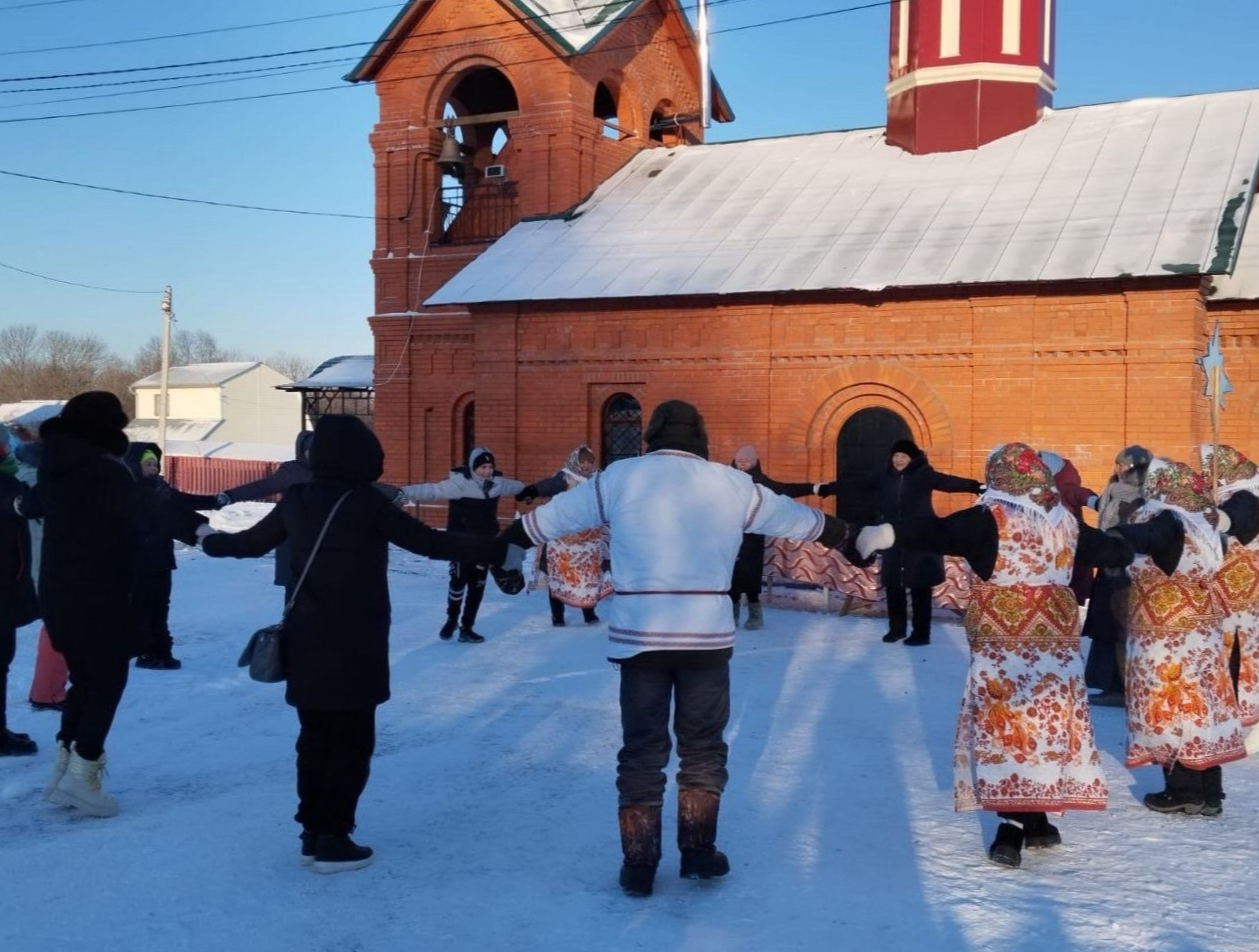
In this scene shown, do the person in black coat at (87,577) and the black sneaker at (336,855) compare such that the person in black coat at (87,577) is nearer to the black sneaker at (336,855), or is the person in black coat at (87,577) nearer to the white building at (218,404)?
the black sneaker at (336,855)

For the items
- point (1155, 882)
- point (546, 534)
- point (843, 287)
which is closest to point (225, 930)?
point (546, 534)

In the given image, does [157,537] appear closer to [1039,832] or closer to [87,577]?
[87,577]

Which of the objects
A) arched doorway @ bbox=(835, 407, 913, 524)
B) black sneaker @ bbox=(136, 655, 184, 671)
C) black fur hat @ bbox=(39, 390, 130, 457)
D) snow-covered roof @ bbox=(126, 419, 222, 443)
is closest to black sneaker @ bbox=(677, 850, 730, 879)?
black fur hat @ bbox=(39, 390, 130, 457)

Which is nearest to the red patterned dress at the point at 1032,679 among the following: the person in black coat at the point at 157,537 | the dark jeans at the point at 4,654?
the person in black coat at the point at 157,537

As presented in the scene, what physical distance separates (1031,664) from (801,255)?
11.7m

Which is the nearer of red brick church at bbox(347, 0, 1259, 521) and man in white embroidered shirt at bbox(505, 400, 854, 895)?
man in white embroidered shirt at bbox(505, 400, 854, 895)

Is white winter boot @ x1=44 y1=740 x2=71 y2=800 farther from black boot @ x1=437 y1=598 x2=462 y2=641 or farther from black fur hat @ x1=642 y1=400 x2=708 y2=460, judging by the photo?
black boot @ x1=437 y1=598 x2=462 y2=641

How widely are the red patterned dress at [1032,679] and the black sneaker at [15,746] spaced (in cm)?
503

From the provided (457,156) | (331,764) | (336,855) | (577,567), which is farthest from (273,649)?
(457,156)

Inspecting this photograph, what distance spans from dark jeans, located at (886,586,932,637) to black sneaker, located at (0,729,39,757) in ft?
23.9

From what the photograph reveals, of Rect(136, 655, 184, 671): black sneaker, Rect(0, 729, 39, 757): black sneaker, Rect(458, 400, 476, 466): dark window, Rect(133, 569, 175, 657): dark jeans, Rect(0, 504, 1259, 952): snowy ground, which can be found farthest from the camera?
Rect(458, 400, 476, 466): dark window

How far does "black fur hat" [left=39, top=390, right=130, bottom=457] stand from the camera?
218 inches

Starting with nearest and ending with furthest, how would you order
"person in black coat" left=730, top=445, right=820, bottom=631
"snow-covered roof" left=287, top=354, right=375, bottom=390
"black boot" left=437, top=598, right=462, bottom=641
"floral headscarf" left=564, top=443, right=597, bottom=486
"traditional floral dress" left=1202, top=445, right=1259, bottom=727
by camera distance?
"traditional floral dress" left=1202, top=445, right=1259, bottom=727 → "black boot" left=437, top=598, right=462, bottom=641 → "person in black coat" left=730, top=445, right=820, bottom=631 → "floral headscarf" left=564, top=443, right=597, bottom=486 → "snow-covered roof" left=287, top=354, right=375, bottom=390

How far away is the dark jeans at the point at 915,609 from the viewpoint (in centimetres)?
1101
